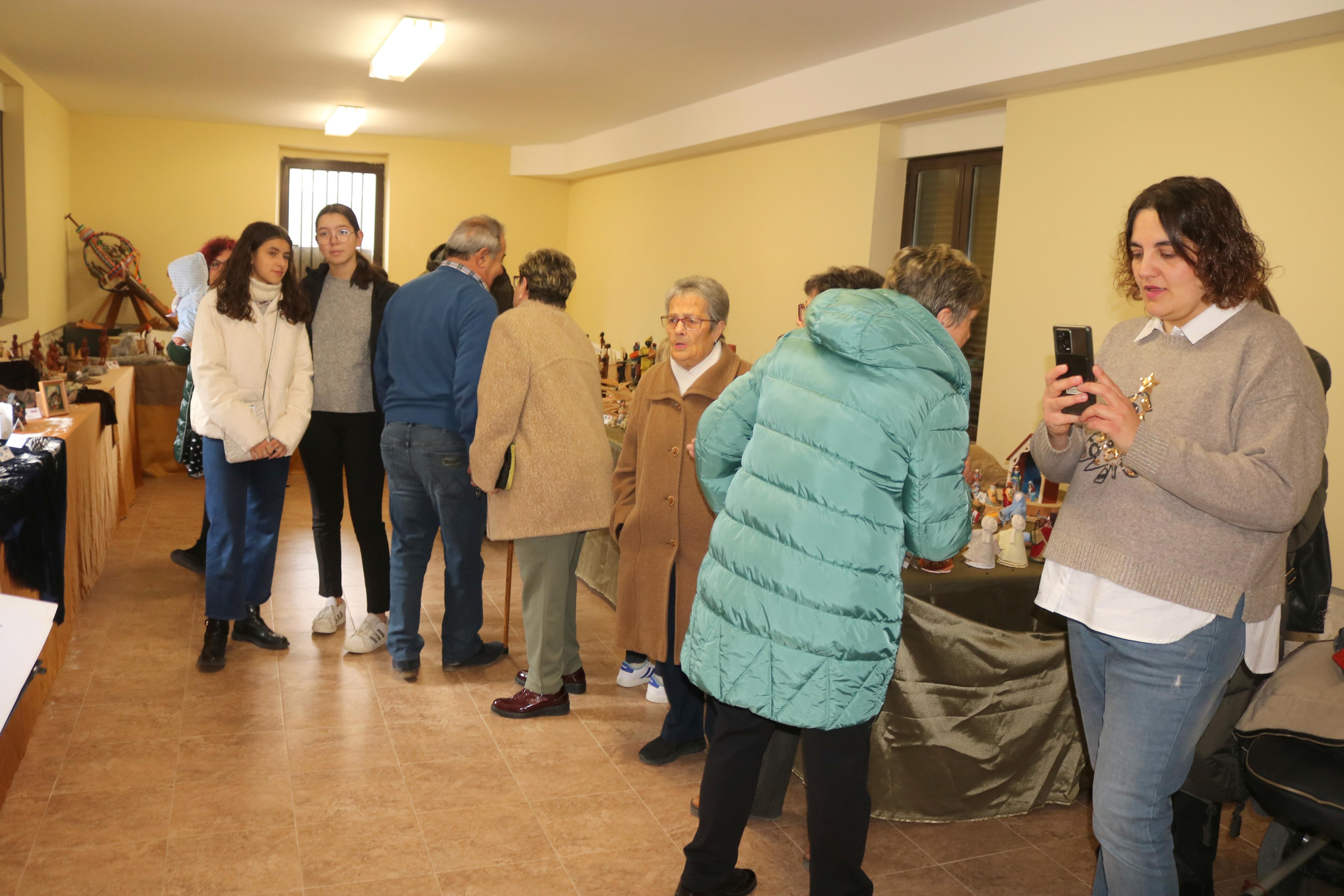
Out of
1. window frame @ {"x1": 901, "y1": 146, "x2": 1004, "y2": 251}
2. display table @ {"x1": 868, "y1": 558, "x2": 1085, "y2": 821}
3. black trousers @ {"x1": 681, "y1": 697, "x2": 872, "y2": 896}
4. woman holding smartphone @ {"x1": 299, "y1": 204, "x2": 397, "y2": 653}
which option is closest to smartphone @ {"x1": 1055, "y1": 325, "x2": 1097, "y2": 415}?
black trousers @ {"x1": 681, "y1": 697, "x2": 872, "y2": 896}

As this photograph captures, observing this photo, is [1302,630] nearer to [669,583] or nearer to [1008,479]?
[1008,479]

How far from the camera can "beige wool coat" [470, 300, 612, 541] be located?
10.4ft

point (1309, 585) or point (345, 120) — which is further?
point (345, 120)

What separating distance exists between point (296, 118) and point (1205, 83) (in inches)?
298

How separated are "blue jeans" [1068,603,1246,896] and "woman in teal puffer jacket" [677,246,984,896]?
0.38 m

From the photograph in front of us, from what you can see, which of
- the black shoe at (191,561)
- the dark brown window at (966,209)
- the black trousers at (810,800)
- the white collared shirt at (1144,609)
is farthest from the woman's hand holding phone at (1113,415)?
the black shoe at (191,561)

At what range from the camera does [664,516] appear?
9.55 ft

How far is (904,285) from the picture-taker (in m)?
2.10

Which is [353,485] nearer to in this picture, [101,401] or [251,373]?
[251,373]

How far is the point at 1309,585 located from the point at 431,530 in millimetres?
2709

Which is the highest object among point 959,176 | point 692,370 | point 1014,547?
point 959,176

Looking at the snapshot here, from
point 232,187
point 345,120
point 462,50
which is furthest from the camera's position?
point 232,187

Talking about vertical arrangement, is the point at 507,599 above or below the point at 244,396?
below

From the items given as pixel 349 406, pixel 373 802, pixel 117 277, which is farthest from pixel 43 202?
pixel 373 802
